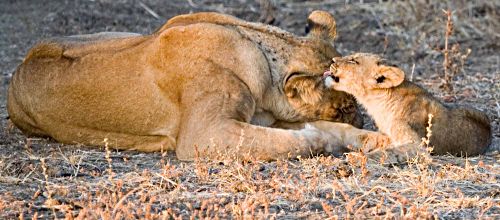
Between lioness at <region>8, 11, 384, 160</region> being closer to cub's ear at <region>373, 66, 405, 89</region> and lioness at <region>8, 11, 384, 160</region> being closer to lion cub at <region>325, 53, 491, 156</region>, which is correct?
lion cub at <region>325, 53, 491, 156</region>

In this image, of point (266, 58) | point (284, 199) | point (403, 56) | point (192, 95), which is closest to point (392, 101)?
point (266, 58)

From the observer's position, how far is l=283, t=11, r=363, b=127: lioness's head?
6113mm

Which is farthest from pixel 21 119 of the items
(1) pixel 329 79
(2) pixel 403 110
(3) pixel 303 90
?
(2) pixel 403 110

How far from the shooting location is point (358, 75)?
6113 mm

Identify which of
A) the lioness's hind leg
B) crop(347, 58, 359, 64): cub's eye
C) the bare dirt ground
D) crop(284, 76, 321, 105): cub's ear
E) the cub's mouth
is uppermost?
Result: crop(347, 58, 359, 64): cub's eye

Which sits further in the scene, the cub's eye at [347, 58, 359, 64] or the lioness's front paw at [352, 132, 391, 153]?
the cub's eye at [347, 58, 359, 64]

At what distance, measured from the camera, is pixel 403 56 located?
9.74 m

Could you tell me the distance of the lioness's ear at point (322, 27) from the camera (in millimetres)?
6363

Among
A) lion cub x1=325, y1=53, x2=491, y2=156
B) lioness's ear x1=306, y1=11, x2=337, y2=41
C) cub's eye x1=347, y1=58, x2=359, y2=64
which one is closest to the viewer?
lion cub x1=325, y1=53, x2=491, y2=156

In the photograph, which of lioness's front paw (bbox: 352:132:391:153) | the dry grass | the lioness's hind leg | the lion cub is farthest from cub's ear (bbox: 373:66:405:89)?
the lioness's hind leg

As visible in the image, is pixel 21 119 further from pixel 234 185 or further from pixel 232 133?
pixel 234 185

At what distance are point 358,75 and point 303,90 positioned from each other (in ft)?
1.03

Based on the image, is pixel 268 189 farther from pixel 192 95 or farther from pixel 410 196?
pixel 192 95

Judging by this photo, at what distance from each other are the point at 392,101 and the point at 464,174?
963 mm
